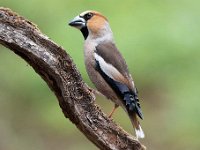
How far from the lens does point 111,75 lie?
7.70m

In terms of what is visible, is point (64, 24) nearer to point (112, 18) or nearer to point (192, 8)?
point (112, 18)

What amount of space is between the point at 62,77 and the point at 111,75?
1137 millimetres

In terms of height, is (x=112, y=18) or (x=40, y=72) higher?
(x=112, y=18)

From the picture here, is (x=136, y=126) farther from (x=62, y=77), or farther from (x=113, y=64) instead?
(x=62, y=77)

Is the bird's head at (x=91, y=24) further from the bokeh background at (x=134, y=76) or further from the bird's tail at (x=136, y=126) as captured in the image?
the bokeh background at (x=134, y=76)

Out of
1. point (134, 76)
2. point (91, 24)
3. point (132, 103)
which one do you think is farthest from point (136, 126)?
point (134, 76)

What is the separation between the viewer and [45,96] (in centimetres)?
1318

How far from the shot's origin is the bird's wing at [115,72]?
7.57m

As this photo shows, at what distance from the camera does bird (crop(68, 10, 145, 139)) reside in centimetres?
756

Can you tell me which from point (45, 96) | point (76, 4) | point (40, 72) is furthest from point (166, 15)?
point (40, 72)

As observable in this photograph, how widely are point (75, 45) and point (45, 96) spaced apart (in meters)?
0.84

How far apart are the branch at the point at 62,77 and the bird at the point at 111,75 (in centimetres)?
43

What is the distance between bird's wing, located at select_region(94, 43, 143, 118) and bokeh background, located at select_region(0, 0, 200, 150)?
386cm

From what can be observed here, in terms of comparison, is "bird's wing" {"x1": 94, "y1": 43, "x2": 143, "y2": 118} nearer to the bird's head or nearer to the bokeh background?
the bird's head
